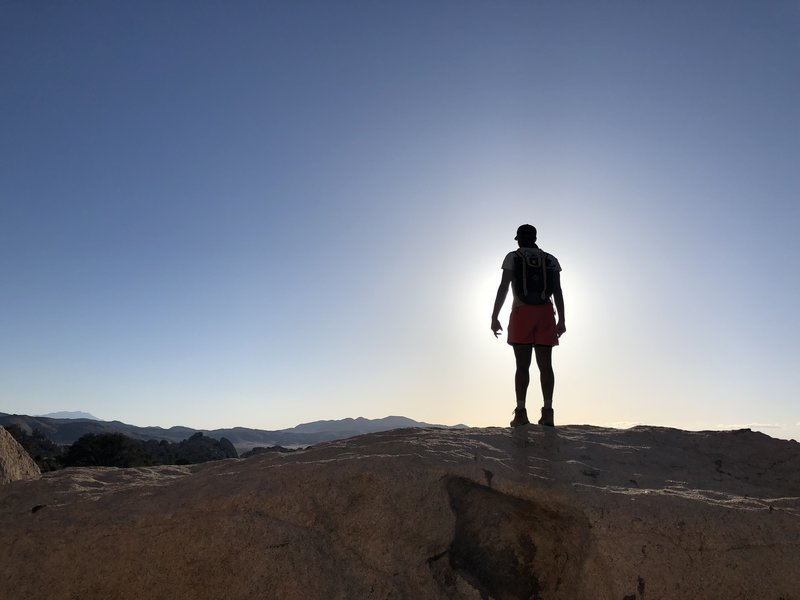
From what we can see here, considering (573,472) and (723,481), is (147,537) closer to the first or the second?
(573,472)

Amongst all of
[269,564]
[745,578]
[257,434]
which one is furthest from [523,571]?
[257,434]

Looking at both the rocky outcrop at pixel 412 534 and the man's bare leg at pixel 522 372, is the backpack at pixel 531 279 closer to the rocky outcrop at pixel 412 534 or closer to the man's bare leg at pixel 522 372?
the man's bare leg at pixel 522 372

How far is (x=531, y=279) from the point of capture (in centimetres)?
600

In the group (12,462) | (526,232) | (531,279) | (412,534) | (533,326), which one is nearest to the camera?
(412,534)

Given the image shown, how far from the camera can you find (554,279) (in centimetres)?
611

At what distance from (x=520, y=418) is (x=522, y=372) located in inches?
17.9

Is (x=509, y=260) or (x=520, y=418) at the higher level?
(x=509, y=260)

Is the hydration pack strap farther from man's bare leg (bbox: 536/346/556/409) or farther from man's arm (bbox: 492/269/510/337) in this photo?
man's bare leg (bbox: 536/346/556/409)

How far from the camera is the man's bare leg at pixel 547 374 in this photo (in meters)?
5.80

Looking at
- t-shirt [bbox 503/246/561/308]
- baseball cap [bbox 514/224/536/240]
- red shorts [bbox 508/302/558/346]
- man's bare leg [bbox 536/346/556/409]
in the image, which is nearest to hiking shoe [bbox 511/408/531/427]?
man's bare leg [bbox 536/346/556/409]

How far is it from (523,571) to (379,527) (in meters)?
0.90

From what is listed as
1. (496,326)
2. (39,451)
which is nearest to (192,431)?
(39,451)

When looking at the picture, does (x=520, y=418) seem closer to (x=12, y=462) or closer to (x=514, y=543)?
(x=514, y=543)

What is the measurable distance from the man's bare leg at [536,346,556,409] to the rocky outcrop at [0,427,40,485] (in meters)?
4.94
